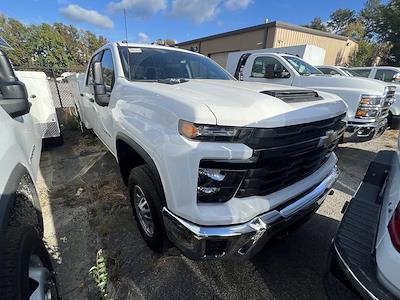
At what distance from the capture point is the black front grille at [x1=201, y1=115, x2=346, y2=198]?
1.55m

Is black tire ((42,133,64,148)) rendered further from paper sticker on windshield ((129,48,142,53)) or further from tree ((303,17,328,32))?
tree ((303,17,328,32))

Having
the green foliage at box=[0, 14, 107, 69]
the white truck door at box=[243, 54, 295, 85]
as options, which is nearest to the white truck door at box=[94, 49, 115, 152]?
the white truck door at box=[243, 54, 295, 85]

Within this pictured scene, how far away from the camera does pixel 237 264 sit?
2.36m

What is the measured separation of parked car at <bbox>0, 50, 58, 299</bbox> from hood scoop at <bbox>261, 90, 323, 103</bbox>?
179cm

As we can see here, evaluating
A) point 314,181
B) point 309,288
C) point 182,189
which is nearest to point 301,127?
point 314,181

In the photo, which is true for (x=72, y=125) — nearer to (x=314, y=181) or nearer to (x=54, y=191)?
(x=54, y=191)

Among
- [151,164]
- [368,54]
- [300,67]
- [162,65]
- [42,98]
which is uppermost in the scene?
[368,54]

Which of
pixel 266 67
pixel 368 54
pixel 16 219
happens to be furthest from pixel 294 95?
pixel 368 54

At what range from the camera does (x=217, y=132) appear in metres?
1.53

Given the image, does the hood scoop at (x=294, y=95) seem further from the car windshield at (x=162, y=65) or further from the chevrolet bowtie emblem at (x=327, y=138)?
the car windshield at (x=162, y=65)

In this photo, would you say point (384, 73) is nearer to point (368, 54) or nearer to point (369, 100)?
point (369, 100)

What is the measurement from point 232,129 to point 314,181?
1046mm

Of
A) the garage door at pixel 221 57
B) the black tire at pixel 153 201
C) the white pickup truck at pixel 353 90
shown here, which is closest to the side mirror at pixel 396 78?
the white pickup truck at pixel 353 90

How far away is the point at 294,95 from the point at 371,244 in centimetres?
116
